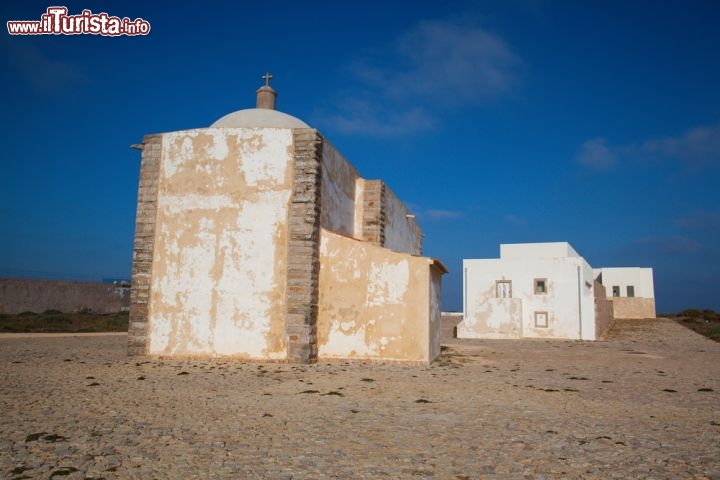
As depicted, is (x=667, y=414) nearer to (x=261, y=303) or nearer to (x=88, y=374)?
(x=261, y=303)

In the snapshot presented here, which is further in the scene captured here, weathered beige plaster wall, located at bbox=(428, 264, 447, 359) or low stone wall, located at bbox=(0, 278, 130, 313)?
low stone wall, located at bbox=(0, 278, 130, 313)

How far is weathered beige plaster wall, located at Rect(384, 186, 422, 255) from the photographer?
1852 cm

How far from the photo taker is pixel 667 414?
23.3ft

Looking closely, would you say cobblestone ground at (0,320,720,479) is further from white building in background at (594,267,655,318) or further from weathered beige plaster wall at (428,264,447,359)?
white building in background at (594,267,655,318)

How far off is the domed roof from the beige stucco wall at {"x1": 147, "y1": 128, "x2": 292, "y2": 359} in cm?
364

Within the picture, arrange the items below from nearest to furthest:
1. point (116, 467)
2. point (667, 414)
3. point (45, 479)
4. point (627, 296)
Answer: point (45, 479), point (116, 467), point (667, 414), point (627, 296)

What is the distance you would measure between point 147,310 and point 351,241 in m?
5.25

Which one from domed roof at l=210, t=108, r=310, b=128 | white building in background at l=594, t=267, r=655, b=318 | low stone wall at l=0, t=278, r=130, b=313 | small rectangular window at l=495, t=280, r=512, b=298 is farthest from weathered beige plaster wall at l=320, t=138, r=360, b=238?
white building in background at l=594, t=267, r=655, b=318

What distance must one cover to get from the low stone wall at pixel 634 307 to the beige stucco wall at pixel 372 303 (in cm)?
3889

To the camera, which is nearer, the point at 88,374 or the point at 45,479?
the point at 45,479

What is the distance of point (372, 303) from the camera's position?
12.5 meters

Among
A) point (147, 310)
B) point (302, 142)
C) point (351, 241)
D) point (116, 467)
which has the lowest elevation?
point (116, 467)

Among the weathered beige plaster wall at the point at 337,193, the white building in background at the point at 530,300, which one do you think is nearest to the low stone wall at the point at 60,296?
the white building in background at the point at 530,300

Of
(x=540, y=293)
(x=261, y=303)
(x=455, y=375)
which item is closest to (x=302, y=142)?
(x=261, y=303)
